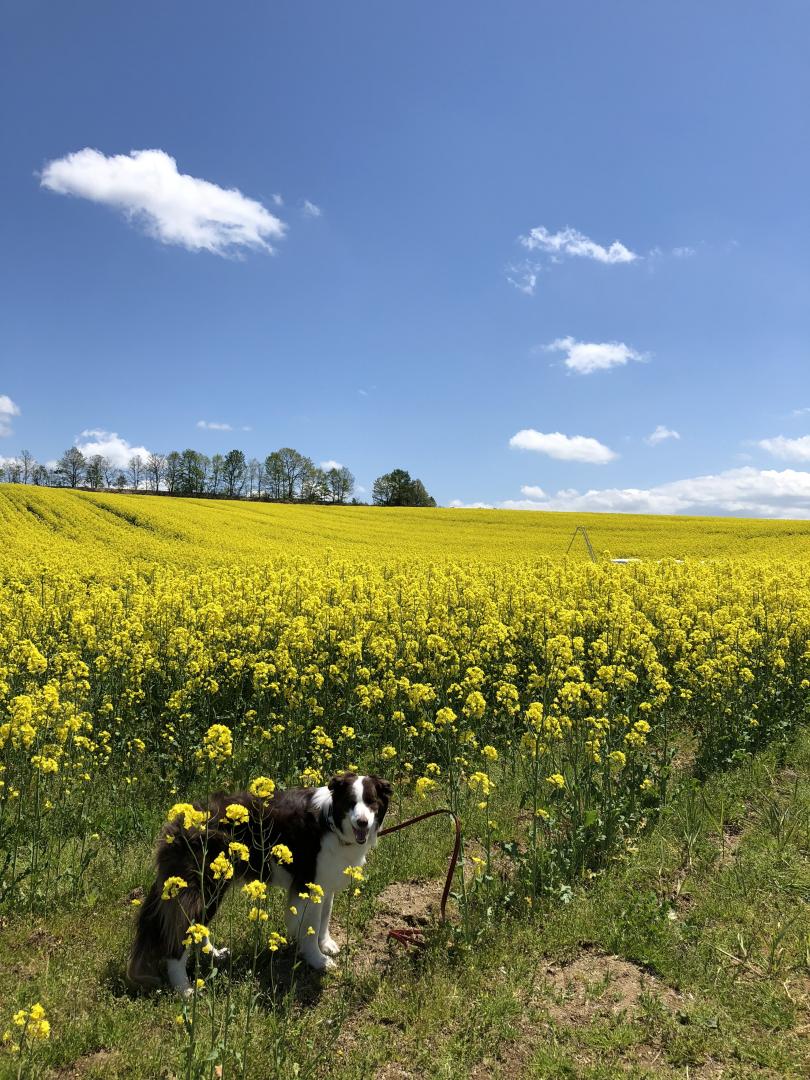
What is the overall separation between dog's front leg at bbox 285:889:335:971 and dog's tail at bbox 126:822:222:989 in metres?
0.50

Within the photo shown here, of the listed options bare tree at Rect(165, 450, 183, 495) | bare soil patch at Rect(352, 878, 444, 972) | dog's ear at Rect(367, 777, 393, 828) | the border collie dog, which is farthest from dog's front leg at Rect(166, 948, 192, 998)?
bare tree at Rect(165, 450, 183, 495)

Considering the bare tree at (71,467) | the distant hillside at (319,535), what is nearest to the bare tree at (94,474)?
the bare tree at (71,467)

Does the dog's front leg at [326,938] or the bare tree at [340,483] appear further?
the bare tree at [340,483]

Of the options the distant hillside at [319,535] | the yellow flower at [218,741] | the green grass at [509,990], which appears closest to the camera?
the green grass at [509,990]

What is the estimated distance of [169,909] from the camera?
337 centimetres

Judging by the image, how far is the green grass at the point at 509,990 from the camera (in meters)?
3.04

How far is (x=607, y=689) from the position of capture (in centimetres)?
718

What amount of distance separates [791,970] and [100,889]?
14.4ft

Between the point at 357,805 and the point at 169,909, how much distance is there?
1103mm

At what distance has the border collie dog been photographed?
11.1 feet

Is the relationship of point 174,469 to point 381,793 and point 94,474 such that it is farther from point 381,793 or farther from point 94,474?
point 381,793

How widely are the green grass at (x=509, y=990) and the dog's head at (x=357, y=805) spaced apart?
2.45 feet

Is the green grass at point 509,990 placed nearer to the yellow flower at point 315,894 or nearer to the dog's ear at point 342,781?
the yellow flower at point 315,894

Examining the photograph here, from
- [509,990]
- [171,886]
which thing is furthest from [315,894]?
[509,990]
